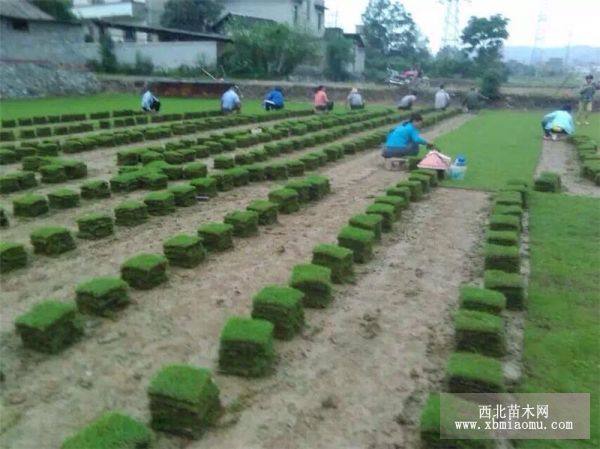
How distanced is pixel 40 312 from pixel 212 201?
18.7ft

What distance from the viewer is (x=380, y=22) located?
2304 inches

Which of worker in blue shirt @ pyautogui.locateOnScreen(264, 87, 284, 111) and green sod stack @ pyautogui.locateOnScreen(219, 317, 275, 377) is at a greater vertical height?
worker in blue shirt @ pyautogui.locateOnScreen(264, 87, 284, 111)

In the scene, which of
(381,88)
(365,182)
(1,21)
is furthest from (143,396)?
(381,88)

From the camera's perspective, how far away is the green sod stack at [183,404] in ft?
14.0

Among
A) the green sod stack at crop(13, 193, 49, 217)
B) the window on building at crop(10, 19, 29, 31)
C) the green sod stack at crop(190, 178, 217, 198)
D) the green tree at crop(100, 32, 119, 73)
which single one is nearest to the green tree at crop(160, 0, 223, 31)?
the green tree at crop(100, 32, 119, 73)

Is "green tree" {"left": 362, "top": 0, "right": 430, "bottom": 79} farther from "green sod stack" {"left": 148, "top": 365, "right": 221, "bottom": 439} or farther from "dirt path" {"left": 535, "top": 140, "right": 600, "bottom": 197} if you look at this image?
"green sod stack" {"left": 148, "top": 365, "right": 221, "bottom": 439}

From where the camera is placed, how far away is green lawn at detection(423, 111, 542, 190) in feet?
44.0

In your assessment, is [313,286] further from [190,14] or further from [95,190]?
[190,14]

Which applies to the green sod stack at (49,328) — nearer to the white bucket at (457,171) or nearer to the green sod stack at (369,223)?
the green sod stack at (369,223)

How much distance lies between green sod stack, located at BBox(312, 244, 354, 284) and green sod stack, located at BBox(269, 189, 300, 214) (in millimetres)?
3020

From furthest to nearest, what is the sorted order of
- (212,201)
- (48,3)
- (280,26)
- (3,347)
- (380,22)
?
(380,22) → (280,26) → (48,3) → (212,201) → (3,347)

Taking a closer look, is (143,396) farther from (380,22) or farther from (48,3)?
(380,22)

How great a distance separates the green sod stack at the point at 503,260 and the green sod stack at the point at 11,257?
6.10 meters

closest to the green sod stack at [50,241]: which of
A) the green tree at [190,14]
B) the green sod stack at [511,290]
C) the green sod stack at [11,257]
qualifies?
the green sod stack at [11,257]
